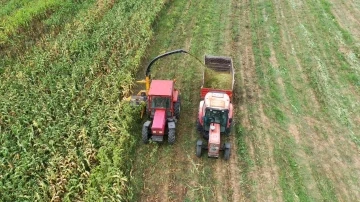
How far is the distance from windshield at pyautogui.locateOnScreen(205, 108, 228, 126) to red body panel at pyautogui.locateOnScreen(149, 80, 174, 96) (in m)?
1.53

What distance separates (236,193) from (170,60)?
8481 mm

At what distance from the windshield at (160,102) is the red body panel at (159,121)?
18cm

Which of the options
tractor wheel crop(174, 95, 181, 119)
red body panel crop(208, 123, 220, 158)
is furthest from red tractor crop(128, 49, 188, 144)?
red body panel crop(208, 123, 220, 158)

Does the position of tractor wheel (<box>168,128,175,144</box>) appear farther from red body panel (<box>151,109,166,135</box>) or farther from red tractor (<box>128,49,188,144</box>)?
red body panel (<box>151,109,166,135</box>)

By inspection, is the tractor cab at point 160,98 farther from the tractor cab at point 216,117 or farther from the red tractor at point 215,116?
the tractor cab at point 216,117

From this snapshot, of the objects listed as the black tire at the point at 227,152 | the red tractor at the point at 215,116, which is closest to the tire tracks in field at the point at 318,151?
the black tire at the point at 227,152

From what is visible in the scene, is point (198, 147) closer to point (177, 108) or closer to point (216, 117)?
point (216, 117)

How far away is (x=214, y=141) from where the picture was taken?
1205 cm

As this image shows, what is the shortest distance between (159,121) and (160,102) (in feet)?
2.49

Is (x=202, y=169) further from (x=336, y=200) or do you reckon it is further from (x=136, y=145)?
(x=336, y=200)

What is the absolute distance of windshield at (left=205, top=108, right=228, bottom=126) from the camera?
1242cm

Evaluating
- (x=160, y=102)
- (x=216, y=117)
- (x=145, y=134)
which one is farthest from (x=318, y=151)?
(x=145, y=134)

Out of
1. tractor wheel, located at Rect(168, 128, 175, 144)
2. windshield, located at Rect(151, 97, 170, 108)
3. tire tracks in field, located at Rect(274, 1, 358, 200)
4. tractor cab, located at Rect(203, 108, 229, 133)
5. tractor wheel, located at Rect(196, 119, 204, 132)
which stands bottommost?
tire tracks in field, located at Rect(274, 1, 358, 200)

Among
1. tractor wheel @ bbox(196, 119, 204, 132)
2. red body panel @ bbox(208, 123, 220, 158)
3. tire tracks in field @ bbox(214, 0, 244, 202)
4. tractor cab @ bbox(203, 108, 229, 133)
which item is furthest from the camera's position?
tractor wheel @ bbox(196, 119, 204, 132)
